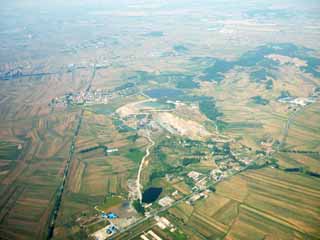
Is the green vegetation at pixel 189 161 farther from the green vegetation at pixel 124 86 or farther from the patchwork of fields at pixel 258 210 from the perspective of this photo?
the green vegetation at pixel 124 86

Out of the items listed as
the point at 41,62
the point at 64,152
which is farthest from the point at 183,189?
the point at 41,62

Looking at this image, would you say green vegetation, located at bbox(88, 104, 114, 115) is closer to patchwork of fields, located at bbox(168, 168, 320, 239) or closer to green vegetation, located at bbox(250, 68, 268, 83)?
patchwork of fields, located at bbox(168, 168, 320, 239)

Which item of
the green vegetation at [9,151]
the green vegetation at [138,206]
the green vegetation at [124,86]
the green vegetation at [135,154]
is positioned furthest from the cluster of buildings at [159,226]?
the green vegetation at [124,86]

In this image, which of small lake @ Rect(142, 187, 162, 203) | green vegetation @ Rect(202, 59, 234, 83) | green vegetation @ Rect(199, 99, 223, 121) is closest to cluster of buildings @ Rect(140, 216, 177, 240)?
small lake @ Rect(142, 187, 162, 203)

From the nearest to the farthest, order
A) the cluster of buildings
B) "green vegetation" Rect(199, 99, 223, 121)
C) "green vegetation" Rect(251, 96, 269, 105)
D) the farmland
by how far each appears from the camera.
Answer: the cluster of buildings, the farmland, "green vegetation" Rect(199, 99, 223, 121), "green vegetation" Rect(251, 96, 269, 105)

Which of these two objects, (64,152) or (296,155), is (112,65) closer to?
(64,152)
